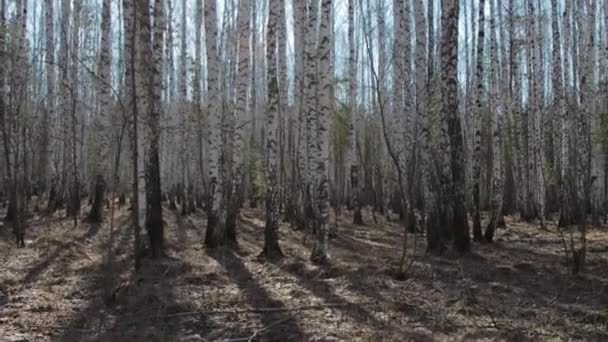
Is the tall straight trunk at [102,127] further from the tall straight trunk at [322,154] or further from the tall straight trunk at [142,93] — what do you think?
the tall straight trunk at [322,154]

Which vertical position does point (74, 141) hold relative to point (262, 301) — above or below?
above

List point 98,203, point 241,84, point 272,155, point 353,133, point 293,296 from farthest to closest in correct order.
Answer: point 353,133 → point 98,203 → point 241,84 → point 272,155 → point 293,296

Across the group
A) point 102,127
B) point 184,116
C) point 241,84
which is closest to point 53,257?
point 241,84

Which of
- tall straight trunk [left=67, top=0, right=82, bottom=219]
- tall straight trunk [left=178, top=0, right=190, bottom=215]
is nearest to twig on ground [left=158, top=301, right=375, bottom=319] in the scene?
tall straight trunk [left=67, top=0, right=82, bottom=219]

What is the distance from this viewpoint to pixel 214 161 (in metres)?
11.1

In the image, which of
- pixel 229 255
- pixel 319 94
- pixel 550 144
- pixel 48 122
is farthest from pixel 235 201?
pixel 550 144

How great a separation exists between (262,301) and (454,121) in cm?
501

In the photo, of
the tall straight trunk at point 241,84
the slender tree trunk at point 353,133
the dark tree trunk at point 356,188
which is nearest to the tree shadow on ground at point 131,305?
the tall straight trunk at point 241,84

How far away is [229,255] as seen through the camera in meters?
10.4

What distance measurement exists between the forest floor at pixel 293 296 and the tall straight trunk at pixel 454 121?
0.55 meters

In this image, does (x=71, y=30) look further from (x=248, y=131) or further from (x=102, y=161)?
(x=102, y=161)

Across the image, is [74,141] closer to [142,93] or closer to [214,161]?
[214,161]

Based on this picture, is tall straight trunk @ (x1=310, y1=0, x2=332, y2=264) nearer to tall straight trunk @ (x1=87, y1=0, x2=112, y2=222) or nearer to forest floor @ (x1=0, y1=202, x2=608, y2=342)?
forest floor @ (x1=0, y1=202, x2=608, y2=342)

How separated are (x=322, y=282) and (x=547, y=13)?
25.5m
